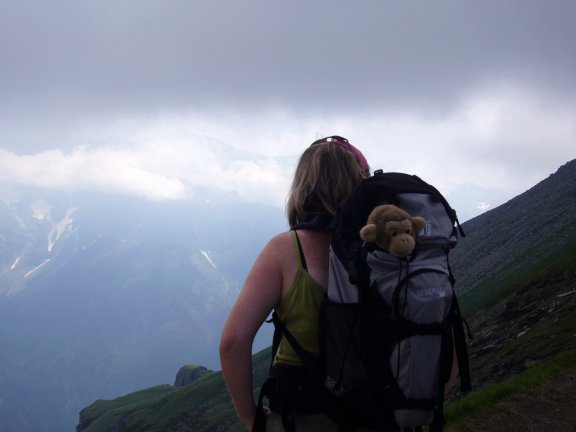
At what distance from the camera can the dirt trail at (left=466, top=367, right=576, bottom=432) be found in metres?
12.9

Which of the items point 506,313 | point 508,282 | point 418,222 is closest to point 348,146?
point 418,222

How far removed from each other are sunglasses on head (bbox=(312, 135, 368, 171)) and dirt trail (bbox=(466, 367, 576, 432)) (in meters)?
10.8

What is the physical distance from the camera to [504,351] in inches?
1091

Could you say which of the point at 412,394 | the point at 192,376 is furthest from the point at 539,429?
the point at 192,376

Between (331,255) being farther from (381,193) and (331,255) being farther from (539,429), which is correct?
(539,429)

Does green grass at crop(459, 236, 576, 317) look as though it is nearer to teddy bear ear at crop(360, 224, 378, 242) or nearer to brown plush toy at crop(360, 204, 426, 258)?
brown plush toy at crop(360, 204, 426, 258)

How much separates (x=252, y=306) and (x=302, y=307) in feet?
1.61

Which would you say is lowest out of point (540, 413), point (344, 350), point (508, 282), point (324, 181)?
point (508, 282)

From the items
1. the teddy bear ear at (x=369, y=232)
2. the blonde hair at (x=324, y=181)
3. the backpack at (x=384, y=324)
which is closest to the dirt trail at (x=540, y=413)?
the backpack at (x=384, y=324)

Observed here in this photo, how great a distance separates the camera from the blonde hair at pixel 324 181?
5250mm

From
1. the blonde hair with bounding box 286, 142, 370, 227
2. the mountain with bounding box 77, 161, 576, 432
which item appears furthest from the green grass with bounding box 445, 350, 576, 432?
the blonde hair with bounding box 286, 142, 370, 227

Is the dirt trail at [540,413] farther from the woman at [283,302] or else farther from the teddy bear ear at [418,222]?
the teddy bear ear at [418,222]

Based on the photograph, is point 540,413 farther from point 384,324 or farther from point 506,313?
point 506,313

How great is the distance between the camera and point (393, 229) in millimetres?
4395
